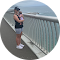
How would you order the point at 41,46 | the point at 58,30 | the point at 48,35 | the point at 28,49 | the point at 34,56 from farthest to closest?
the point at 28,49, the point at 41,46, the point at 34,56, the point at 48,35, the point at 58,30

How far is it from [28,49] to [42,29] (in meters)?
1.01

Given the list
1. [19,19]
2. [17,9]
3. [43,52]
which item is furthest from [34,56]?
→ [17,9]

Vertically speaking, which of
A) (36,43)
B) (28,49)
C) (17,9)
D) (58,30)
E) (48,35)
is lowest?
(28,49)

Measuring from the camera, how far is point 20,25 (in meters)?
2.65

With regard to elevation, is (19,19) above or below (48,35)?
above

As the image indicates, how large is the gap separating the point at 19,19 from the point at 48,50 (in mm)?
1431

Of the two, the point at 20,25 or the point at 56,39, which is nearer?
the point at 56,39

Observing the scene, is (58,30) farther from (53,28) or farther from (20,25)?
(20,25)

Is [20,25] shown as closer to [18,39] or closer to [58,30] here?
[18,39]

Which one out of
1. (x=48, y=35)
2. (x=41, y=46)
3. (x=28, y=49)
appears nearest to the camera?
(x=48, y=35)

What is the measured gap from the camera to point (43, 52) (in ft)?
8.41

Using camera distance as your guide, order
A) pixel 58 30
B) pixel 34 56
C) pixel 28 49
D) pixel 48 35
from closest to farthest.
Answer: pixel 58 30 → pixel 48 35 → pixel 34 56 → pixel 28 49

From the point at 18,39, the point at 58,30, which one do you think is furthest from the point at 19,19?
the point at 58,30

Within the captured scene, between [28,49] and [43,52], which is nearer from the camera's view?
[43,52]
